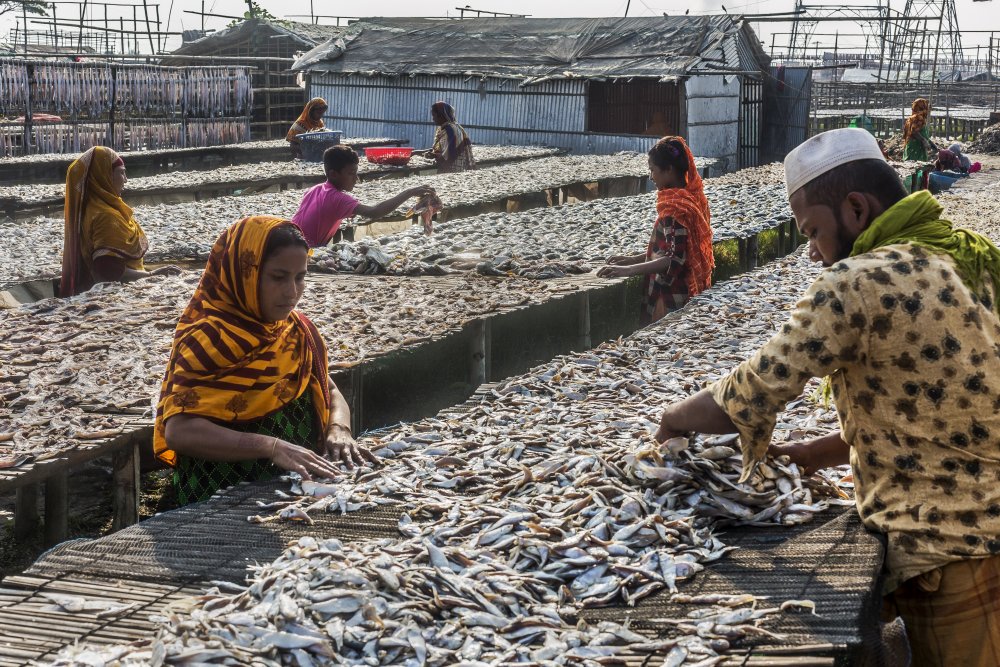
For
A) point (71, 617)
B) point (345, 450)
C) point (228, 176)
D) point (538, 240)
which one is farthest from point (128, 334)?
point (228, 176)

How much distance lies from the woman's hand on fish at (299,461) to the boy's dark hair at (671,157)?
3.51 metres

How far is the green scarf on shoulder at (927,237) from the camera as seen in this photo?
2.15 meters

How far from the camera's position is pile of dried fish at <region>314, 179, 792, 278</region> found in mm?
7527

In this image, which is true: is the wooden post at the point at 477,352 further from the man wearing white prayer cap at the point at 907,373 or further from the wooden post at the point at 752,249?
the wooden post at the point at 752,249

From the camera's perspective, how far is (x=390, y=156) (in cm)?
1573

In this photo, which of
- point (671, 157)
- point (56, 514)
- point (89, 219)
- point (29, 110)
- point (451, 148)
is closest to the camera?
point (56, 514)

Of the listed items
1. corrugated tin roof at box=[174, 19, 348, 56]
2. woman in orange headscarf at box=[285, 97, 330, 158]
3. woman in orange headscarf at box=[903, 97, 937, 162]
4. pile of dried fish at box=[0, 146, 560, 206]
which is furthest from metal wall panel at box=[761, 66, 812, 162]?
corrugated tin roof at box=[174, 19, 348, 56]

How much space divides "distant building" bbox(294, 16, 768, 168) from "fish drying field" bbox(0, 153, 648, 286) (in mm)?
4060

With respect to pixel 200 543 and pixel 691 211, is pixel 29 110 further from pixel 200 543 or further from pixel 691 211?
pixel 200 543

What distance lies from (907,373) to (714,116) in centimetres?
2039

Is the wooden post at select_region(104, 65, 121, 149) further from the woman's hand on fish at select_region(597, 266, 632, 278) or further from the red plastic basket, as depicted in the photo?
the woman's hand on fish at select_region(597, 266, 632, 278)

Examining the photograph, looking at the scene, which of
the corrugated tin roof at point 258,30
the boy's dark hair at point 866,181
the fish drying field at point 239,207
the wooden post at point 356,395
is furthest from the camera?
the corrugated tin roof at point 258,30

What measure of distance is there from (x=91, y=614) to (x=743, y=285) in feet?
18.2

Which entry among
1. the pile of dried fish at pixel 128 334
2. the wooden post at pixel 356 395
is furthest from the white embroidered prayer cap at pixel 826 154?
the wooden post at pixel 356 395
